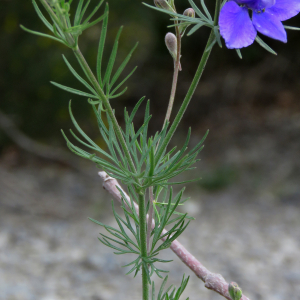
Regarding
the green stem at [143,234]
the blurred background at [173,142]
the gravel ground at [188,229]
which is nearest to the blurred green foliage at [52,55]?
the blurred background at [173,142]

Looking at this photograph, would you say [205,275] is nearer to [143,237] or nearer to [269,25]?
[143,237]

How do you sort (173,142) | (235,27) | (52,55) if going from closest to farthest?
(235,27), (52,55), (173,142)

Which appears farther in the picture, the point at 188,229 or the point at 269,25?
the point at 188,229

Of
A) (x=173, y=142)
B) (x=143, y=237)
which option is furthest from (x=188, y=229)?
(x=143, y=237)

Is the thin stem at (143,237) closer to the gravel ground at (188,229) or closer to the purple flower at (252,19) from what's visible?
the purple flower at (252,19)

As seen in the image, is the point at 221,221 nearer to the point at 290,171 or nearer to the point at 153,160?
the point at 290,171

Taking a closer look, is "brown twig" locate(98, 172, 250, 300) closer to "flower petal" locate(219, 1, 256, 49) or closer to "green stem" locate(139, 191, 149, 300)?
"green stem" locate(139, 191, 149, 300)

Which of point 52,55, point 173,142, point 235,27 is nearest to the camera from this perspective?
point 235,27
